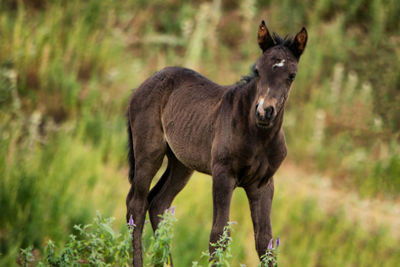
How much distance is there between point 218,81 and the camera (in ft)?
36.9

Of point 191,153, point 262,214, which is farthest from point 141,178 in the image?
point 262,214

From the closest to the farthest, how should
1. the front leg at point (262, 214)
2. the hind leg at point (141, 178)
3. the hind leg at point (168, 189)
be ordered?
the front leg at point (262, 214)
the hind leg at point (141, 178)
the hind leg at point (168, 189)

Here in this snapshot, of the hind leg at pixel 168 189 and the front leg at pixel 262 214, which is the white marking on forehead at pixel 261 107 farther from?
the hind leg at pixel 168 189

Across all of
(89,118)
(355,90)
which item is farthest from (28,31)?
(355,90)

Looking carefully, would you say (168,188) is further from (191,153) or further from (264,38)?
(264,38)

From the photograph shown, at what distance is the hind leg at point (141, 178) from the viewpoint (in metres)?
5.26

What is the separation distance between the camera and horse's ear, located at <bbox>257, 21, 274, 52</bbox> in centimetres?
443

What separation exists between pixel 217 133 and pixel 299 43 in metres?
0.94

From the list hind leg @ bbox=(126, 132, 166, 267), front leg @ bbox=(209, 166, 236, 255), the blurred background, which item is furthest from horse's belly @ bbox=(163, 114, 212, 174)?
the blurred background

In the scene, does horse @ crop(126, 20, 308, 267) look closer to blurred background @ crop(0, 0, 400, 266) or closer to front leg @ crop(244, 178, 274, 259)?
front leg @ crop(244, 178, 274, 259)

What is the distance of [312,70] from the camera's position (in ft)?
37.3

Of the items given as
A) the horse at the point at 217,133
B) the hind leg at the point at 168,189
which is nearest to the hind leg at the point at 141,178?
the horse at the point at 217,133

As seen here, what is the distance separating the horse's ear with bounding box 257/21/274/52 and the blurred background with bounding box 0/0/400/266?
3.27 metres

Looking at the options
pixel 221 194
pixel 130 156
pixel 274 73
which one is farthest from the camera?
pixel 130 156
